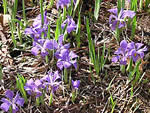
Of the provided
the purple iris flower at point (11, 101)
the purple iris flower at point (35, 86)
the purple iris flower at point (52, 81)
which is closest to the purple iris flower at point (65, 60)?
the purple iris flower at point (52, 81)

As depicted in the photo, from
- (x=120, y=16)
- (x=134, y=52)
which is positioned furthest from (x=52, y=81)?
(x=120, y=16)

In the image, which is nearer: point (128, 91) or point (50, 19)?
point (128, 91)

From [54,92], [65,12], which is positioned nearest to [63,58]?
[54,92]

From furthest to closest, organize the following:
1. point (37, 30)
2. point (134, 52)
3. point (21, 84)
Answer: point (37, 30), point (134, 52), point (21, 84)

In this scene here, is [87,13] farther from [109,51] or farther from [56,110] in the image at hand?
[56,110]

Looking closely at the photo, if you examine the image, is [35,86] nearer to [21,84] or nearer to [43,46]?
[21,84]

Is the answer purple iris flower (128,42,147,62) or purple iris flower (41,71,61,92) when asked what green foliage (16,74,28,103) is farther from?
purple iris flower (128,42,147,62)

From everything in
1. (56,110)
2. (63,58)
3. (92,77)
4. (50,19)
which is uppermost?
(50,19)
